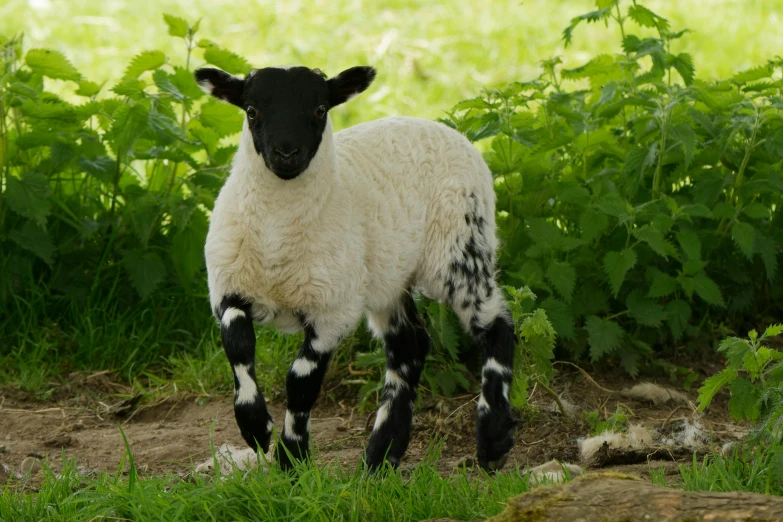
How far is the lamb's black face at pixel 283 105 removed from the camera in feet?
13.1

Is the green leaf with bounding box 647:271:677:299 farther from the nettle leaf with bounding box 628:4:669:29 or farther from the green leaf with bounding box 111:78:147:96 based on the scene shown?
the green leaf with bounding box 111:78:147:96

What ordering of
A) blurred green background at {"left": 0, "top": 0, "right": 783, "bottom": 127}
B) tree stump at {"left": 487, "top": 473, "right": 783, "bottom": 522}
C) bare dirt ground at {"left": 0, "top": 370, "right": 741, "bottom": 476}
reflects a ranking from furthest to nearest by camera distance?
blurred green background at {"left": 0, "top": 0, "right": 783, "bottom": 127}, bare dirt ground at {"left": 0, "top": 370, "right": 741, "bottom": 476}, tree stump at {"left": 487, "top": 473, "right": 783, "bottom": 522}

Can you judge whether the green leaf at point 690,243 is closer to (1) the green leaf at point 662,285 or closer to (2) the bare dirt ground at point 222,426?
(1) the green leaf at point 662,285

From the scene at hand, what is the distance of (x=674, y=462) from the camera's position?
4.32 m

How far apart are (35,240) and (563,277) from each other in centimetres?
268

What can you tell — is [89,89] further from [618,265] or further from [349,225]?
[618,265]

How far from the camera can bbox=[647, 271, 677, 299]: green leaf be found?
17.7ft

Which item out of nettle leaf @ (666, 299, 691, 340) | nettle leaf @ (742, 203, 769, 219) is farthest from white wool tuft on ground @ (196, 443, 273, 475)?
nettle leaf @ (742, 203, 769, 219)

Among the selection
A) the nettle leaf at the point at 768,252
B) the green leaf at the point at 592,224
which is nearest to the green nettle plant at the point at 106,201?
the green leaf at the point at 592,224

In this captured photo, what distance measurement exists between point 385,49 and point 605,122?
455 cm

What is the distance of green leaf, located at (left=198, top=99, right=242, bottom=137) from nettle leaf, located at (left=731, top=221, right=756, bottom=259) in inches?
99.6

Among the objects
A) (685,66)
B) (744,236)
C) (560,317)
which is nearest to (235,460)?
(560,317)

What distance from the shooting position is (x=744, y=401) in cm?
398

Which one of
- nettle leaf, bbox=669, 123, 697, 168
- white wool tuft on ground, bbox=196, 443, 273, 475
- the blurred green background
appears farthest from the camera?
the blurred green background
